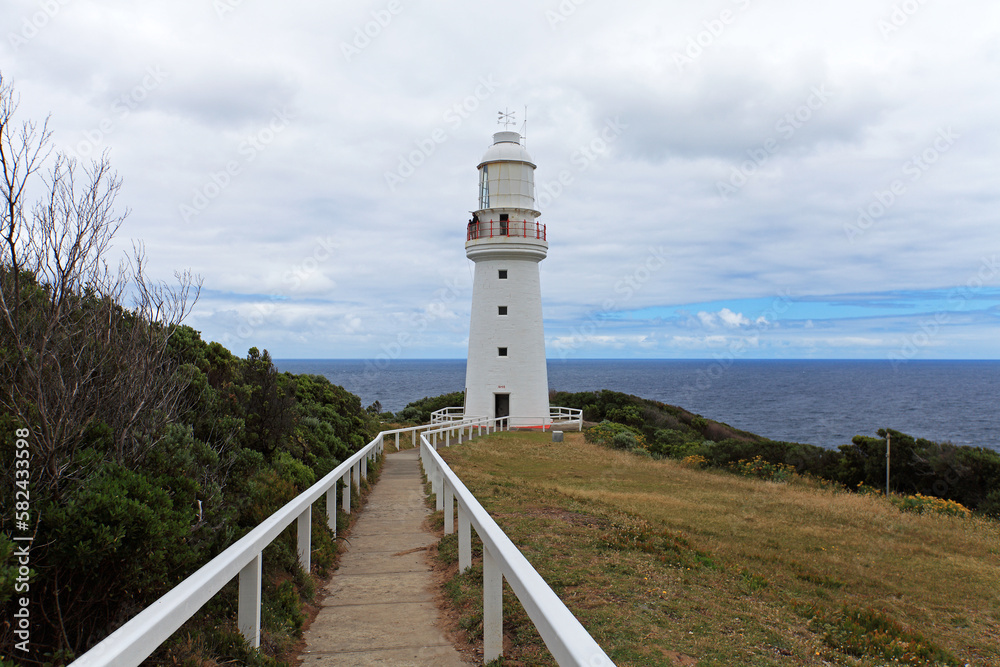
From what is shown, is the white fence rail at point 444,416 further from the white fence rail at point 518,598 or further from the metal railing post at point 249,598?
the metal railing post at point 249,598

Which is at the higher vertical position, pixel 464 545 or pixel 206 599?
pixel 206 599

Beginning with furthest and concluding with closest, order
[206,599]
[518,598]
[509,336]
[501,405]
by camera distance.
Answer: [501,405] → [509,336] → [518,598] → [206,599]

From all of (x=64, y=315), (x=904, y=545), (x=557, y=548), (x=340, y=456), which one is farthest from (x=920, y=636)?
(x=340, y=456)

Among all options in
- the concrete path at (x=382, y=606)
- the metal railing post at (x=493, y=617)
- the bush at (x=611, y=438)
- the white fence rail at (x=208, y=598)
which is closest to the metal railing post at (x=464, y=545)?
the concrete path at (x=382, y=606)

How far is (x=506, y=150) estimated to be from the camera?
27484 millimetres

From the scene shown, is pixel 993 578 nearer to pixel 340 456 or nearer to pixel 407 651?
pixel 407 651

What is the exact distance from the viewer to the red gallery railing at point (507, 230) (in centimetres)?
2677

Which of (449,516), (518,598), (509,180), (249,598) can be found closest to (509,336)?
(509,180)

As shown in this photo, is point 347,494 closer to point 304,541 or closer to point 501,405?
point 304,541

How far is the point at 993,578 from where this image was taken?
29.5ft

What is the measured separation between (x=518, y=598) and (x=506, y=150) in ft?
84.5

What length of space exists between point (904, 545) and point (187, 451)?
11.5 m

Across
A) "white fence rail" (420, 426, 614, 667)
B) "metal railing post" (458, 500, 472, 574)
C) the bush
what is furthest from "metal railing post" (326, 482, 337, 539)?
the bush

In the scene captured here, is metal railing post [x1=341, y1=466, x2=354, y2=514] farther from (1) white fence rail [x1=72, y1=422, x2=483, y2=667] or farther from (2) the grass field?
(1) white fence rail [x1=72, y1=422, x2=483, y2=667]
